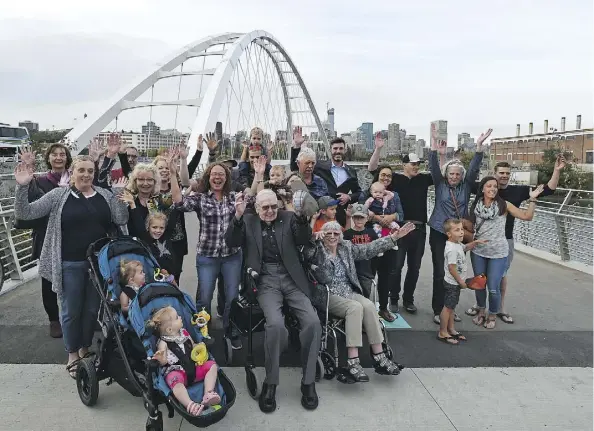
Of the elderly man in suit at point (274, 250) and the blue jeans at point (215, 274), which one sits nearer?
the elderly man in suit at point (274, 250)

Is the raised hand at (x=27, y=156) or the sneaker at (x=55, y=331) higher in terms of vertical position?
the raised hand at (x=27, y=156)

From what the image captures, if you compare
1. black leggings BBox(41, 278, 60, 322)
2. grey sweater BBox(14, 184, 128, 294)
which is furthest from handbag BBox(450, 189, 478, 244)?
black leggings BBox(41, 278, 60, 322)

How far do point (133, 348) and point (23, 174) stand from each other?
1.44 metres

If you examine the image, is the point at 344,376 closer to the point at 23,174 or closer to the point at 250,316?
the point at 250,316

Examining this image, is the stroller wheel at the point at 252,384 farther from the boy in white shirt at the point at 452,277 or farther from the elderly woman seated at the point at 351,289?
the boy in white shirt at the point at 452,277

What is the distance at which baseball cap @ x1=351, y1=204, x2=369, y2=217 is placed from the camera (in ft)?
12.6

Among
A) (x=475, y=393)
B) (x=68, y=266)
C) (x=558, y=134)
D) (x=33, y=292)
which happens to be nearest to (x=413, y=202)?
(x=475, y=393)

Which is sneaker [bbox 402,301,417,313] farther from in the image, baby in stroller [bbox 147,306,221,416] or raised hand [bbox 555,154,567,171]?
baby in stroller [bbox 147,306,221,416]

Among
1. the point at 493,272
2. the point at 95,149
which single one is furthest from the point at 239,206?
the point at 493,272

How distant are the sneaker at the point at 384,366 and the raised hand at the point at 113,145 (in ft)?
10.6

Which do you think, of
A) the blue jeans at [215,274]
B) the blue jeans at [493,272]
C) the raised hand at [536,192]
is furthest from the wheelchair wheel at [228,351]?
the raised hand at [536,192]

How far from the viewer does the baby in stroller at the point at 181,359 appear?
7.96 ft

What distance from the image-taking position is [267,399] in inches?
113

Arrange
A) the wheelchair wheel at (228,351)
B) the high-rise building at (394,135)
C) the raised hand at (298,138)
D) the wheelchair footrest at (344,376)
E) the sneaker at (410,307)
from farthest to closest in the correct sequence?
the high-rise building at (394,135) → the raised hand at (298,138) → the sneaker at (410,307) → the wheelchair wheel at (228,351) → the wheelchair footrest at (344,376)
